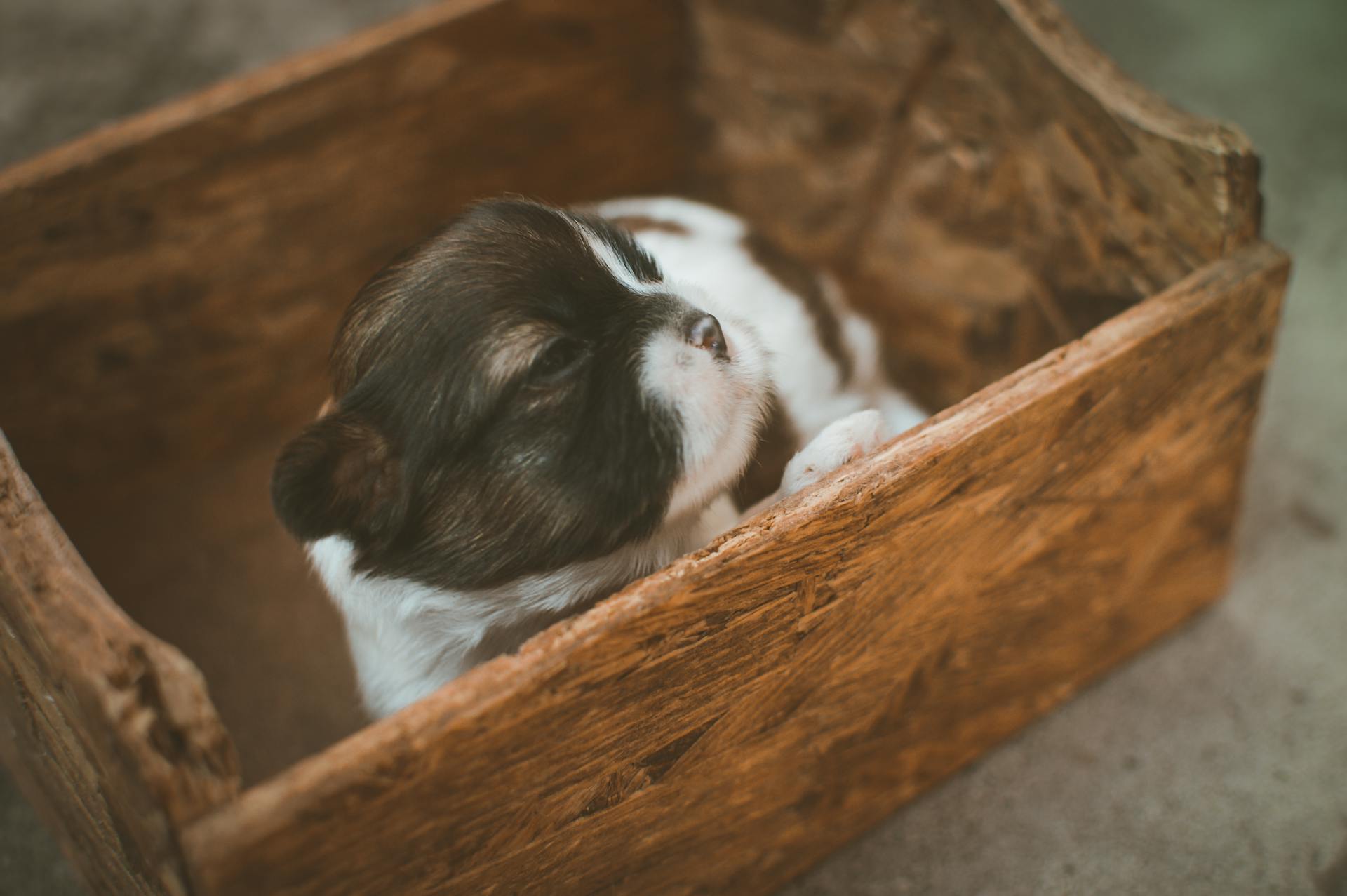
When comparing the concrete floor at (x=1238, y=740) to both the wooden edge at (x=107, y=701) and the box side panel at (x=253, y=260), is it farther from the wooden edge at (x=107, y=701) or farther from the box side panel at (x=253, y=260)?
the wooden edge at (x=107, y=701)

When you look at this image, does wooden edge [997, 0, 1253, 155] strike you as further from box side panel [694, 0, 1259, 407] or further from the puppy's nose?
the puppy's nose

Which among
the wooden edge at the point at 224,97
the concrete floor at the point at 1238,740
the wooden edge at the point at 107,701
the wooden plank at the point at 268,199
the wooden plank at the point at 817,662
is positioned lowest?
the concrete floor at the point at 1238,740

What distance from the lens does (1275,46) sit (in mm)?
2686

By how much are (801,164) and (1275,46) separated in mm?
1409

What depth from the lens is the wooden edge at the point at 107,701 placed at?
91cm

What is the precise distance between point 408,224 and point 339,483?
110cm

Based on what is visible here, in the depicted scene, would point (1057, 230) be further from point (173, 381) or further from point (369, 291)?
point (173, 381)

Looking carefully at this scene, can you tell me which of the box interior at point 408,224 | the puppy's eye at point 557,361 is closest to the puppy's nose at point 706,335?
the puppy's eye at point 557,361

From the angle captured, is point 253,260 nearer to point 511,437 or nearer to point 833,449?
point 511,437

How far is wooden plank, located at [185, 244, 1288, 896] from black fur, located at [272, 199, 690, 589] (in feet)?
0.57

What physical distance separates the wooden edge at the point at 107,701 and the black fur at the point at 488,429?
8.7 inches

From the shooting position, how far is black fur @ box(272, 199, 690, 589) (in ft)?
3.79

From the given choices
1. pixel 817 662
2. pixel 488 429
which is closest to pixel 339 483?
pixel 488 429

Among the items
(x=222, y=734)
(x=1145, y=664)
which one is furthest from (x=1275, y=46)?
(x=222, y=734)
